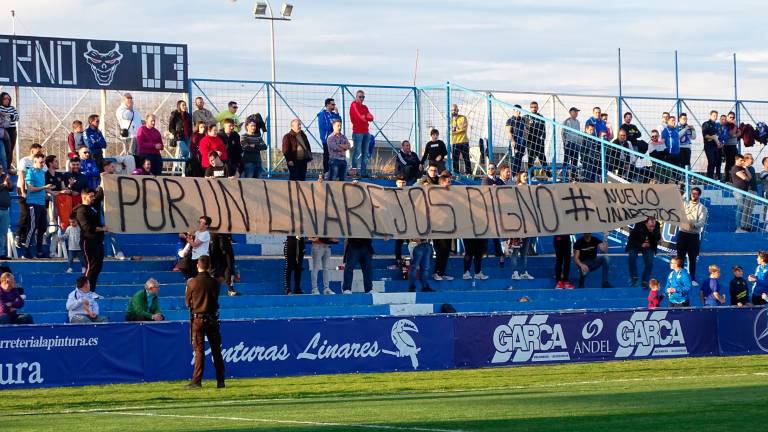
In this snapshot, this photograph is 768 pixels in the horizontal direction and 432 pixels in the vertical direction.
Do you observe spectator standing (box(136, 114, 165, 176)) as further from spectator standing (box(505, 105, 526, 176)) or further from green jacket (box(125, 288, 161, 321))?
spectator standing (box(505, 105, 526, 176))

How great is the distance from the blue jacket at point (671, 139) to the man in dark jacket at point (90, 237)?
15.9 metres

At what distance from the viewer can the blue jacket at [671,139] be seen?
3288 centimetres

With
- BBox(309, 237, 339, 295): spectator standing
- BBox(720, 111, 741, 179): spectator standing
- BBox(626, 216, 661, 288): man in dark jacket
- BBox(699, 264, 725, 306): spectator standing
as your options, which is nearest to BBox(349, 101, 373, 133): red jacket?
BBox(309, 237, 339, 295): spectator standing

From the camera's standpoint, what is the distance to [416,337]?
2164 cm

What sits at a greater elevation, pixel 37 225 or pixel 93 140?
pixel 93 140

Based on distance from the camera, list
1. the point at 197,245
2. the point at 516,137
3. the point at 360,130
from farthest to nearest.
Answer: the point at 516,137
the point at 360,130
the point at 197,245

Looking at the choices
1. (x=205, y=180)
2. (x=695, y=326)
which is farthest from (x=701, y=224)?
(x=205, y=180)

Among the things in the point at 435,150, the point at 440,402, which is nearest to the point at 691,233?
the point at 435,150

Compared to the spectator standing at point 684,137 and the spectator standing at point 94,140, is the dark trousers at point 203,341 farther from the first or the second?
the spectator standing at point 684,137

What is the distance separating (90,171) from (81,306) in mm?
4832

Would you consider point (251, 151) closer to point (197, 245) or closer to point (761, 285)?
point (197, 245)

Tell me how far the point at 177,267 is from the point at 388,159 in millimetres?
11506

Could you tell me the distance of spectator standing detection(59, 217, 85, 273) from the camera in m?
23.5

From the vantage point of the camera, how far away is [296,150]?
28.1 metres
